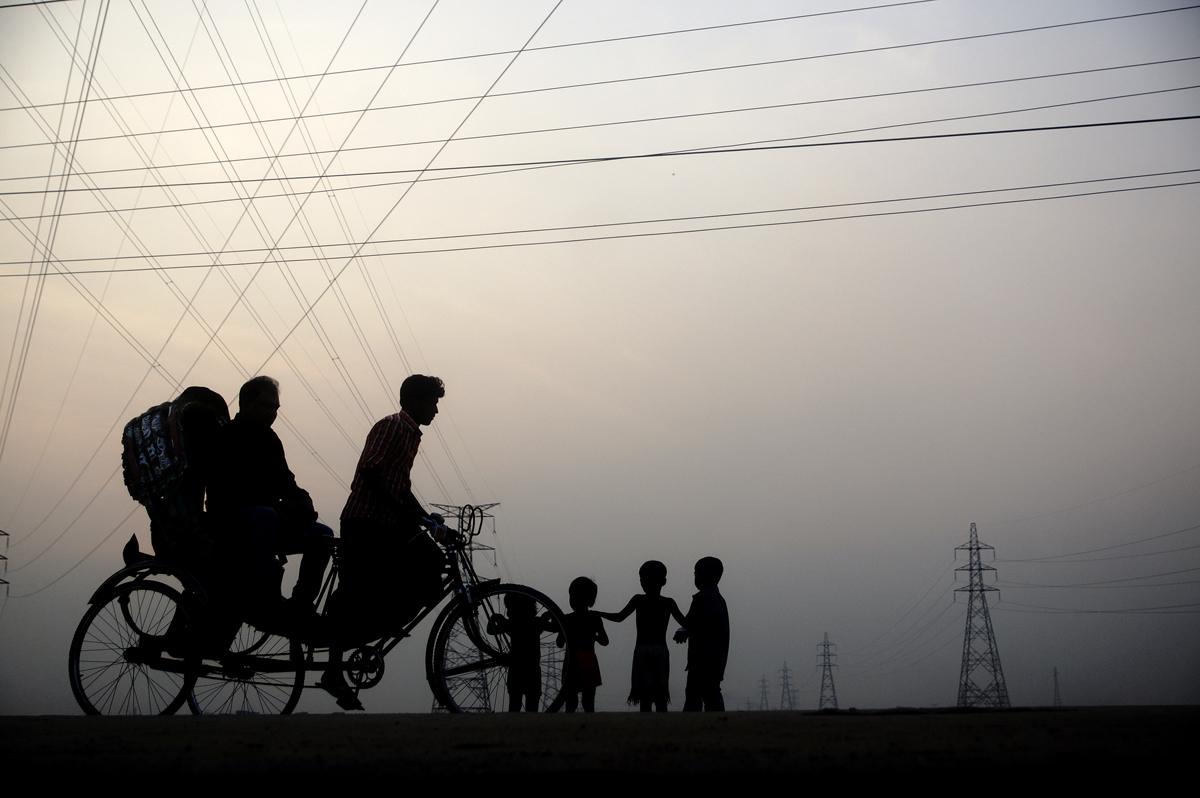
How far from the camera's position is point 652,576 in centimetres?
979

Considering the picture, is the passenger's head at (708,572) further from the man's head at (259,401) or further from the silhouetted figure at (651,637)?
the man's head at (259,401)

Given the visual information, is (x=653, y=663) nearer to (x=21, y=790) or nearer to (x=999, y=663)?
(x=21, y=790)

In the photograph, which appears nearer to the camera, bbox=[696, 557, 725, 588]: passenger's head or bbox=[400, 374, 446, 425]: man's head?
bbox=[400, 374, 446, 425]: man's head

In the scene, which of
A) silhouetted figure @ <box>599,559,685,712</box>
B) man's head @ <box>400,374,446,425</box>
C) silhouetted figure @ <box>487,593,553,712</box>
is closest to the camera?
silhouetted figure @ <box>487,593,553,712</box>

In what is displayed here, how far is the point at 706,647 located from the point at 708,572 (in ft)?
2.12

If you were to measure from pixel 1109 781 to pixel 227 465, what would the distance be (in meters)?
5.42

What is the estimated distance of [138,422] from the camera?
7.52 m

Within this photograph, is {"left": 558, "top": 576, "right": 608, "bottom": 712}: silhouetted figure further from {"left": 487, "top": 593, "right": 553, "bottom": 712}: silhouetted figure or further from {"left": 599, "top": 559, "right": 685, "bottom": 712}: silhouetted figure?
{"left": 487, "top": 593, "right": 553, "bottom": 712}: silhouetted figure

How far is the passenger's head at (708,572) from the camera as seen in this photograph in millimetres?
9859

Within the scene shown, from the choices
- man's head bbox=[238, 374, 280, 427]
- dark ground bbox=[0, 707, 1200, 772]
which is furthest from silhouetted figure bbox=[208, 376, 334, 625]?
dark ground bbox=[0, 707, 1200, 772]

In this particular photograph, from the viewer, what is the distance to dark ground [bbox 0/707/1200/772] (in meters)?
3.87

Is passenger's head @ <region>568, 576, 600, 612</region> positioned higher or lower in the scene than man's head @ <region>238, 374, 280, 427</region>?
lower

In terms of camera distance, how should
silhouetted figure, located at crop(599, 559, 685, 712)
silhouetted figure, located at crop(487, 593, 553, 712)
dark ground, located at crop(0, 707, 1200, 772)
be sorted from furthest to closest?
silhouetted figure, located at crop(599, 559, 685, 712) < silhouetted figure, located at crop(487, 593, 553, 712) < dark ground, located at crop(0, 707, 1200, 772)

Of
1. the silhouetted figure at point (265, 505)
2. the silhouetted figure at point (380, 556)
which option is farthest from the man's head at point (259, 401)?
the silhouetted figure at point (380, 556)
